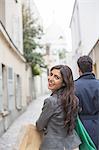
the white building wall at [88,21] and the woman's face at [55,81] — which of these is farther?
the white building wall at [88,21]

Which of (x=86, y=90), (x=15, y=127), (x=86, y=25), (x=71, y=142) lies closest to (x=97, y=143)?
(x=86, y=90)

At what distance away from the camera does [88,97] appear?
370 centimetres

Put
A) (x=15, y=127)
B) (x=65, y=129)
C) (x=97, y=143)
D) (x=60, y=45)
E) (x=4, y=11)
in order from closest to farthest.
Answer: (x=65, y=129), (x=97, y=143), (x=15, y=127), (x=4, y=11), (x=60, y=45)

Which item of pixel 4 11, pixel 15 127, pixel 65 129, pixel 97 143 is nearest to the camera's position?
pixel 65 129

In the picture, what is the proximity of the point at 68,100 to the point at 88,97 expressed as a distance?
0.81 meters

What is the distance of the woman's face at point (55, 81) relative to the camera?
298 centimetres

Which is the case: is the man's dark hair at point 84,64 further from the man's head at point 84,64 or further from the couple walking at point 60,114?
the couple walking at point 60,114

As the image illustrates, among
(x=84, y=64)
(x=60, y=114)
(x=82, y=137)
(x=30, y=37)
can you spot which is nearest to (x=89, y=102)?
(x=84, y=64)

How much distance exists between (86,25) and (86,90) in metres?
17.8

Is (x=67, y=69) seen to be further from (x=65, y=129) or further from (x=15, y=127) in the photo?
(x=15, y=127)

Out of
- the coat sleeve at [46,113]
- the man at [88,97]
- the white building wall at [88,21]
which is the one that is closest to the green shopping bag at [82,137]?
the coat sleeve at [46,113]

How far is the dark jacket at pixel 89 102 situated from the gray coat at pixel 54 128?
65 cm

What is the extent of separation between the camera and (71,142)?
2.90 meters

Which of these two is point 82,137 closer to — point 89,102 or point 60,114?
A: point 60,114
